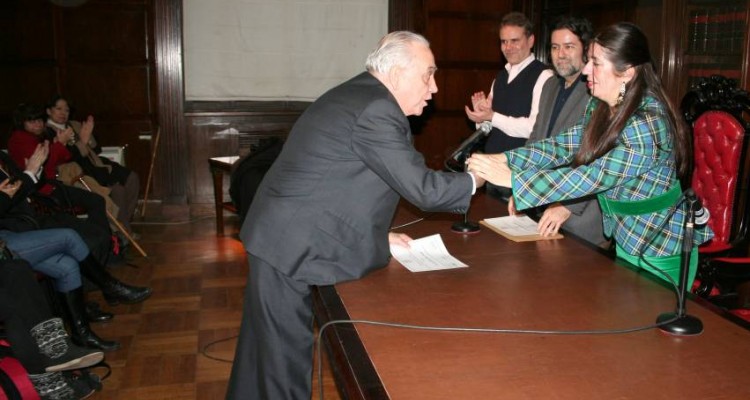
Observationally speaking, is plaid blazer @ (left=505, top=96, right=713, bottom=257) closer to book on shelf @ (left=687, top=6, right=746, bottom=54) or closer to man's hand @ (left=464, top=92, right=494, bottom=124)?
man's hand @ (left=464, top=92, right=494, bottom=124)

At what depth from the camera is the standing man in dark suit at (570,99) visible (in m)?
2.87

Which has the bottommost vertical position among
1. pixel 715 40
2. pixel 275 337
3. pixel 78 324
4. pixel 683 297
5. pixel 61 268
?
pixel 78 324

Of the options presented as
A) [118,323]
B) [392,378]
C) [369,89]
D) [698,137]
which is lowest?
[118,323]

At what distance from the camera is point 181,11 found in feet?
21.0

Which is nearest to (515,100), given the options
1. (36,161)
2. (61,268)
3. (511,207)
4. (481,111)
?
(481,111)

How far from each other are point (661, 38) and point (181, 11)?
4.11 m

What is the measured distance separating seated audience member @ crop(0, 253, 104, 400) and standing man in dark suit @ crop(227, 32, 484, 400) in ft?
4.13

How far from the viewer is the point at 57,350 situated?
3.02 m

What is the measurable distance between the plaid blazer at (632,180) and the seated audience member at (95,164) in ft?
13.6

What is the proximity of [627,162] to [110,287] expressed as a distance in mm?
3178

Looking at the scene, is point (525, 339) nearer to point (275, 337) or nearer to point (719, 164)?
point (275, 337)

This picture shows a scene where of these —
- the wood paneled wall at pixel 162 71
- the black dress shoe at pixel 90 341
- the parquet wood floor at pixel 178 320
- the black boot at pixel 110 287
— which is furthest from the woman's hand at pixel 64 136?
the black dress shoe at pixel 90 341

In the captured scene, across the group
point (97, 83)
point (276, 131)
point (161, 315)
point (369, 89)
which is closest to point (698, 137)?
point (369, 89)

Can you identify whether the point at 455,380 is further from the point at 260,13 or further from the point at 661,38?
the point at 260,13
